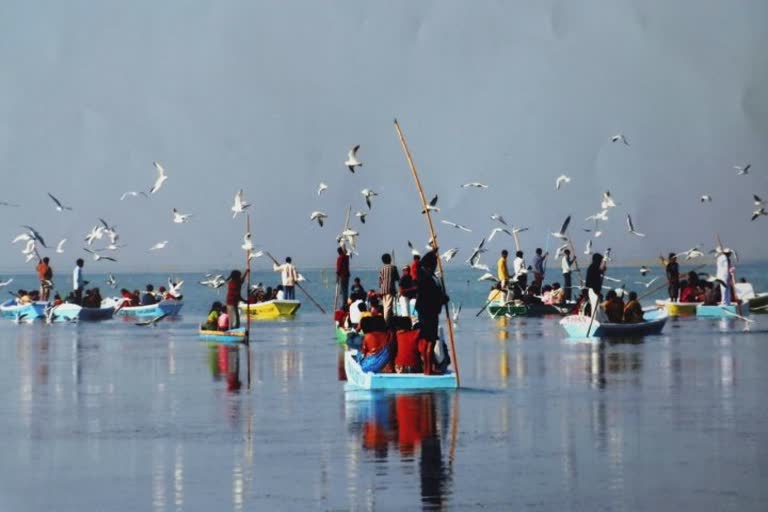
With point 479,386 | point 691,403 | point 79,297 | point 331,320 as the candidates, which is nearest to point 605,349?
point 479,386

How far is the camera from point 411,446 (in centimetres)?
1680

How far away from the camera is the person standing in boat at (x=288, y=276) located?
54.8 metres

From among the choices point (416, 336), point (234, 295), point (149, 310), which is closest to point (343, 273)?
point (234, 295)

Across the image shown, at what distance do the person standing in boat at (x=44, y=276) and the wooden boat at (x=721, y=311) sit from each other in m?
20.8

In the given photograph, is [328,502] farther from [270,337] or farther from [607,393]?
[270,337]

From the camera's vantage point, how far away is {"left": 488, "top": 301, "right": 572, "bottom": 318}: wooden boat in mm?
51469

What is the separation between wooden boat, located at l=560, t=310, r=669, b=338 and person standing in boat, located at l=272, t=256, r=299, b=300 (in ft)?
59.1

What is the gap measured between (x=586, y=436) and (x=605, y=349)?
1567 centimetres

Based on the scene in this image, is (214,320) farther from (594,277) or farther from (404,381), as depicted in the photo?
(404,381)

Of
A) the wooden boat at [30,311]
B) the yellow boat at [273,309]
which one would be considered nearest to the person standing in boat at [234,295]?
the yellow boat at [273,309]

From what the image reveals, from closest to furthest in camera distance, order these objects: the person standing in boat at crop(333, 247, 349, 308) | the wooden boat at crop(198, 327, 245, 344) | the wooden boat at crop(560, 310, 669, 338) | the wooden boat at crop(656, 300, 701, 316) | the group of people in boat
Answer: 1. the group of people in boat
2. the wooden boat at crop(560, 310, 669, 338)
3. the wooden boat at crop(198, 327, 245, 344)
4. the person standing in boat at crop(333, 247, 349, 308)
5. the wooden boat at crop(656, 300, 701, 316)

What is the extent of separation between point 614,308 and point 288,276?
1935cm

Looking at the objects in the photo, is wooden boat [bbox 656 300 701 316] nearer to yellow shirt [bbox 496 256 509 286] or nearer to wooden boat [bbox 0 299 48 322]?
yellow shirt [bbox 496 256 509 286]

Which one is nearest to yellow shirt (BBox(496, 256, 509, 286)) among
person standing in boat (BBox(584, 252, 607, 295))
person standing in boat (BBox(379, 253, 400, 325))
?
person standing in boat (BBox(584, 252, 607, 295))
